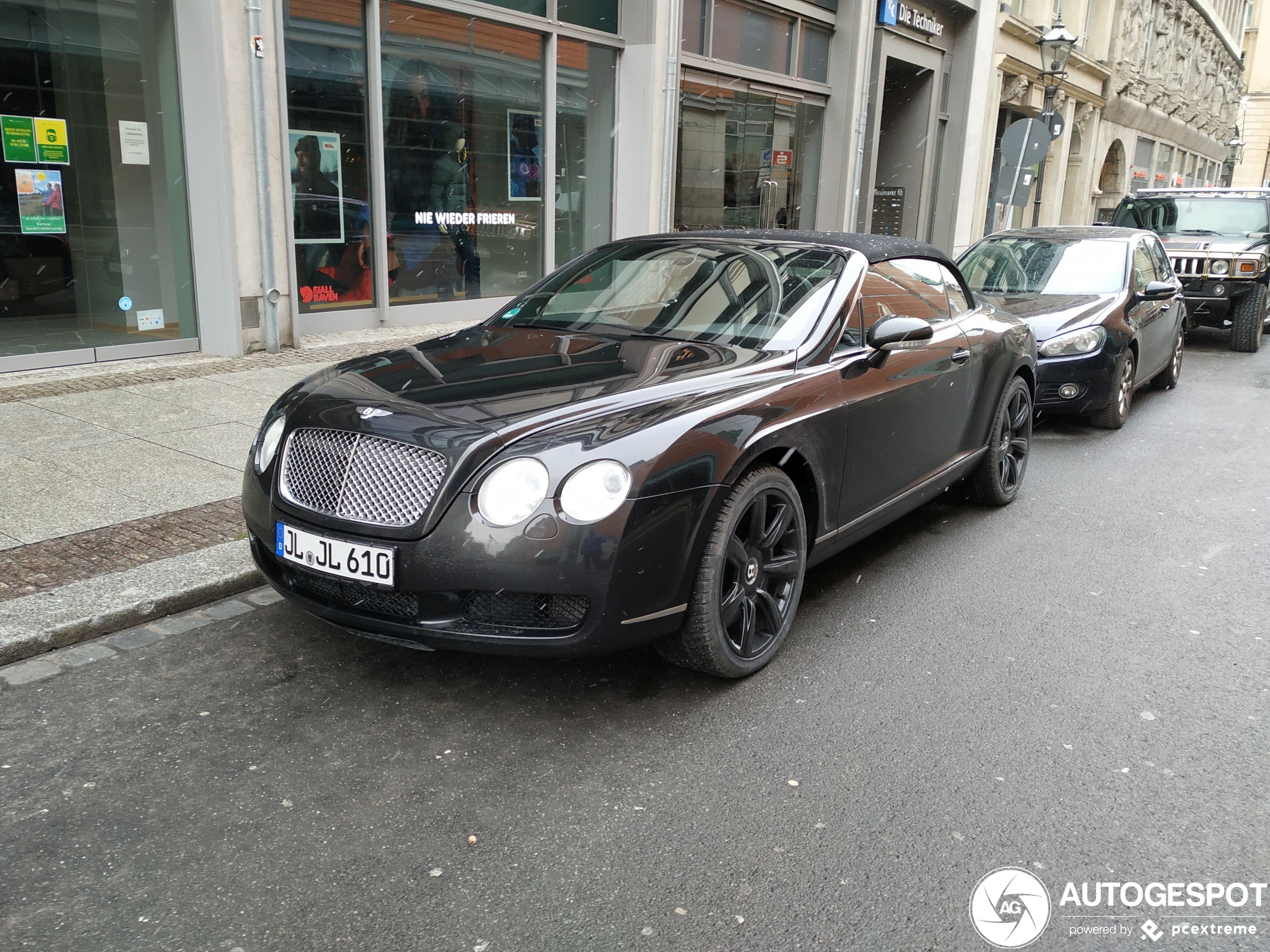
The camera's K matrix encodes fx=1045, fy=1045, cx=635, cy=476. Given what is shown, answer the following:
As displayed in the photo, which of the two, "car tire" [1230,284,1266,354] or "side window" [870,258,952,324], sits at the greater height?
"side window" [870,258,952,324]

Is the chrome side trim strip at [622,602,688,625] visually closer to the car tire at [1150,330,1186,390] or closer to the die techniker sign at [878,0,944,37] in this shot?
the car tire at [1150,330,1186,390]

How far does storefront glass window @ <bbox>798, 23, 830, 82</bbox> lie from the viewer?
16.6m

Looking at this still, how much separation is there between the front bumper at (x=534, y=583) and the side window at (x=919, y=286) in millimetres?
2035

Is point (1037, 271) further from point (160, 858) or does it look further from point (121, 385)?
point (160, 858)

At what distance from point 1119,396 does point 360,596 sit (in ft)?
22.9

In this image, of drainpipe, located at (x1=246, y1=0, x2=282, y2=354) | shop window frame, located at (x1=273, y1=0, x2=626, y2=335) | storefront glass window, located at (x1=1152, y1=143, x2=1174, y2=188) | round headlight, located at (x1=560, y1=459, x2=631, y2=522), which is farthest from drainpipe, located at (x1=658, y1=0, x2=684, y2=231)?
storefront glass window, located at (x1=1152, y1=143, x2=1174, y2=188)

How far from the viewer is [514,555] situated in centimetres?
308

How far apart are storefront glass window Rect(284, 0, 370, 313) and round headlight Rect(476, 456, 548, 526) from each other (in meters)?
6.83

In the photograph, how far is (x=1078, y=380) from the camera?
26.4ft

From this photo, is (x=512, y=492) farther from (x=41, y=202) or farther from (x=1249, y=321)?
(x=1249, y=321)

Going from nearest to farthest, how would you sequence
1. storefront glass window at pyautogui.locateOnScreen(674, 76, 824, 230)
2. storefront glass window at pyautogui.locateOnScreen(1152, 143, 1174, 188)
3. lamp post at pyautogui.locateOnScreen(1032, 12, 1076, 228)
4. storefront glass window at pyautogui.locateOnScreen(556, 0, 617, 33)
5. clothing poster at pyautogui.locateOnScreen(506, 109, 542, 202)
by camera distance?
1. clothing poster at pyautogui.locateOnScreen(506, 109, 542, 202)
2. storefront glass window at pyautogui.locateOnScreen(556, 0, 617, 33)
3. storefront glass window at pyautogui.locateOnScreen(674, 76, 824, 230)
4. lamp post at pyautogui.locateOnScreen(1032, 12, 1076, 228)
5. storefront glass window at pyautogui.locateOnScreen(1152, 143, 1174, 188)

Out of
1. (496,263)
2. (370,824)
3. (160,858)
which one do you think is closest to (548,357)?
(370,824)

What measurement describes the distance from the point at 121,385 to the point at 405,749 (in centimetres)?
565

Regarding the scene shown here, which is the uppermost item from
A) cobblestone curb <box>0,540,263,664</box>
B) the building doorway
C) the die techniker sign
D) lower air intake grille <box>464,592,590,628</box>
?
the die techniker sign
